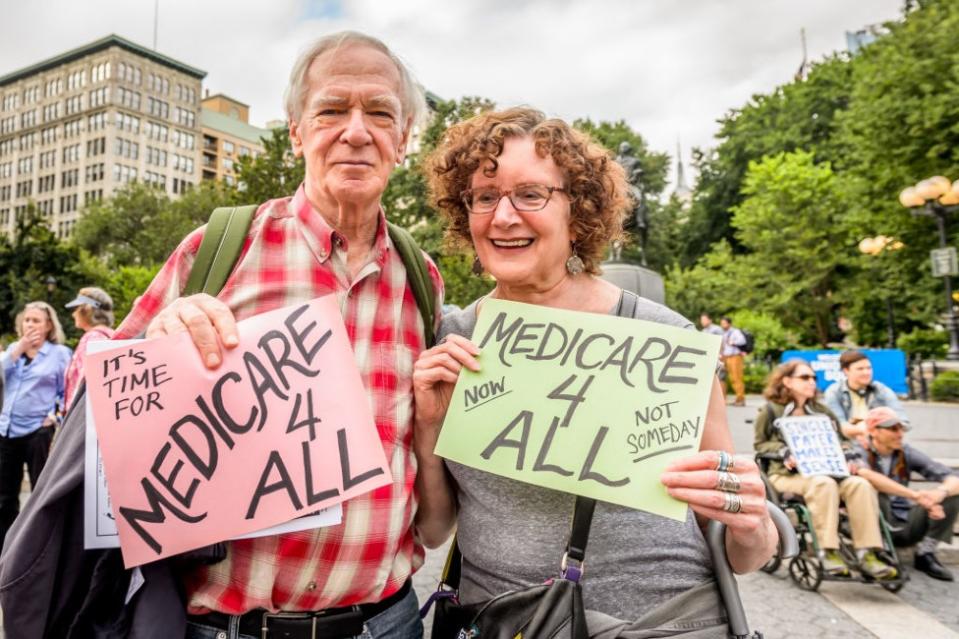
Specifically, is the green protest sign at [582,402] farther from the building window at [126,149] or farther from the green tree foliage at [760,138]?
the building window at [126,149]

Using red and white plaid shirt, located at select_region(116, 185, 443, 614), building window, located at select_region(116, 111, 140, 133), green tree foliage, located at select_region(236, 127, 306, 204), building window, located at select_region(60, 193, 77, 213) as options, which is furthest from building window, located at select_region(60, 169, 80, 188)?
red and white plaid shirt, located at select_region(116, 185, 443, 614)

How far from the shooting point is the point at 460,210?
1794 mm

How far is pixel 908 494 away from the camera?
477 centimetres

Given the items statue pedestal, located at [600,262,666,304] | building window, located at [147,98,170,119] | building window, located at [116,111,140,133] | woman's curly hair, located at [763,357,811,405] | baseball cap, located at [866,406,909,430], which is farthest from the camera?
building window, located at [147,98,170,119]

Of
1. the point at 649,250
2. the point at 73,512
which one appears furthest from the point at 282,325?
the point at 649,250

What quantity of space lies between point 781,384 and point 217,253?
17.0 feet

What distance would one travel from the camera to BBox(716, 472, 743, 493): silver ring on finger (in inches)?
50.2

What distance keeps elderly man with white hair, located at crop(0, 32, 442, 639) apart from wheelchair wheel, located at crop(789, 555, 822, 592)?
4109 millimetres

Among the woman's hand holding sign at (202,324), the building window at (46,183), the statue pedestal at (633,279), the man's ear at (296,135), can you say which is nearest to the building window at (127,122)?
the building window at (46,183)

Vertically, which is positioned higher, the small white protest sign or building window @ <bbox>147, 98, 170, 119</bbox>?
building window @ <bbox>147, 98, 170, 119</bbox>

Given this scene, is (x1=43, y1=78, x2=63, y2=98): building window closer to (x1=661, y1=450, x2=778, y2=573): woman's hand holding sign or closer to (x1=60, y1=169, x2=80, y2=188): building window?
(x1=60, y1=169, x2=80, y2=188): building window

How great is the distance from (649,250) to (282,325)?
124ft

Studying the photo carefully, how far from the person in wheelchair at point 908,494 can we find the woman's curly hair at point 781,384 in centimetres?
67

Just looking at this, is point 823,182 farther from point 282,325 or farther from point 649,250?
point 282,325
